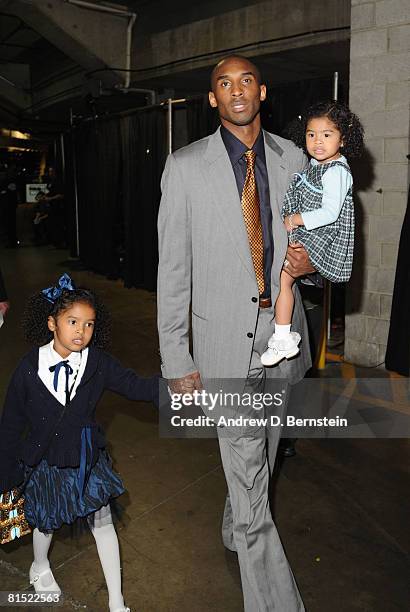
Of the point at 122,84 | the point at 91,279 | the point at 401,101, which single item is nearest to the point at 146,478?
the point at 401,101

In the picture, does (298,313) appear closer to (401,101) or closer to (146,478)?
(146,478)

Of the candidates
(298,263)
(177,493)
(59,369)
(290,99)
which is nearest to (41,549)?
(59,369)

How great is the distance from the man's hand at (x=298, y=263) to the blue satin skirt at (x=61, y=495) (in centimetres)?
95

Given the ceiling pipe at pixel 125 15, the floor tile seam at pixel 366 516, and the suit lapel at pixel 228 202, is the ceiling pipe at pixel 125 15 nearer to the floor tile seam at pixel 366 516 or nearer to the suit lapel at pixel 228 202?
the floor tile seam at pixel 366 516

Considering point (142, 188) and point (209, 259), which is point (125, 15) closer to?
point (142, 188)

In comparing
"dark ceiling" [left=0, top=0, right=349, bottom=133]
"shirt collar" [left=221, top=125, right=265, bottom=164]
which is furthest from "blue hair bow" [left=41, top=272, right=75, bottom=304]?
"dark ceiling" [left=0, top=0, right=349, bottom=133]

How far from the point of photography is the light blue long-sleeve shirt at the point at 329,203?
212cm

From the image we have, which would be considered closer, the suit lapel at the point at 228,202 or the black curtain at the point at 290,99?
the suit lapel at the point at 228,202

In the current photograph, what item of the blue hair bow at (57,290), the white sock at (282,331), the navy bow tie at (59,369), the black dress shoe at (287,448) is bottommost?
the black dress shoe at (287,448)

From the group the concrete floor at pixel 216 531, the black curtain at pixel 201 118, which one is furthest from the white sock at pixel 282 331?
the black curtain at pixel 201 118

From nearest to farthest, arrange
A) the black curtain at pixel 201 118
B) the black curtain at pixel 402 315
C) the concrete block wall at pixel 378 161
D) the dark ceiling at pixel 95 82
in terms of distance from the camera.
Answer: the black curtain at pixel 402 315 < the concrete block wall at pixel 378 161 < the black curtain at pixel 201 118 < the dark ceiling at pixel 95 82

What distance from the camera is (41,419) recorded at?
7.04 ft

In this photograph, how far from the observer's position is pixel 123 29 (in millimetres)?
9531

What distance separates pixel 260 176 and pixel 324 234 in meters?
0.30
